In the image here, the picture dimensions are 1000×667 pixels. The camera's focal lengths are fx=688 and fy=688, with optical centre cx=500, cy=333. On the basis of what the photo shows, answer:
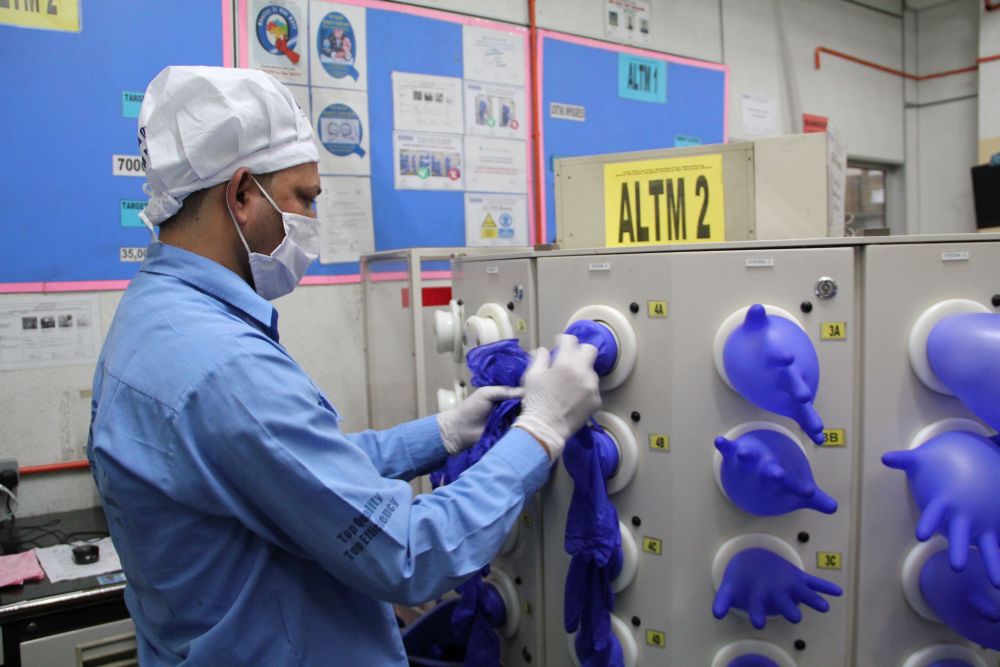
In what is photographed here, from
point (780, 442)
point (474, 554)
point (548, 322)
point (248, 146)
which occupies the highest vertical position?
point (248, 146)

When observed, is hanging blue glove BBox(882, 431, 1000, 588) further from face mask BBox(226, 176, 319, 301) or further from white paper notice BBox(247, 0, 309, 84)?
white paper notice BBox(247, 0, 309, 84)

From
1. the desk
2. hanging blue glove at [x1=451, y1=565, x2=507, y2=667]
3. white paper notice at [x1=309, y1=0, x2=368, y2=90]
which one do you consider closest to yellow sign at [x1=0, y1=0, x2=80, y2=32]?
white paper notice at [x1=309, y1=0, x2=368, y2=90]

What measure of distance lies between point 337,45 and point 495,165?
0.72 m

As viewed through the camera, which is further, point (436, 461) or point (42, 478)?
point (42, 478)

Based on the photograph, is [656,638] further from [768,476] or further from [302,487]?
[302,487]

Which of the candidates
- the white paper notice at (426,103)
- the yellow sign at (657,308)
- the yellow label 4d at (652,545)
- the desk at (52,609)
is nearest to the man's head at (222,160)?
the yellow sign at (657,308)

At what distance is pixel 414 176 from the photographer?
2527mm

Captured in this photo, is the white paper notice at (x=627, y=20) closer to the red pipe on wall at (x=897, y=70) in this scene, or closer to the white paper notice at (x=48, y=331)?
the red pipe on wall at (x=897, y=70)

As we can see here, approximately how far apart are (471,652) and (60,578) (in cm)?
96

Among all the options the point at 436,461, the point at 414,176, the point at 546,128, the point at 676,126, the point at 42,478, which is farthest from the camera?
the point at 676,126

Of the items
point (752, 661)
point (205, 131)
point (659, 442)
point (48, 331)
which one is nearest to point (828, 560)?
point (752, 661)

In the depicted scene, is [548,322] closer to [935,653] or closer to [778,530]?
[778,530]

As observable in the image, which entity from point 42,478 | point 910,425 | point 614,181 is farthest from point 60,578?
point 910,425

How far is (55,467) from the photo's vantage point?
6.56 ft
